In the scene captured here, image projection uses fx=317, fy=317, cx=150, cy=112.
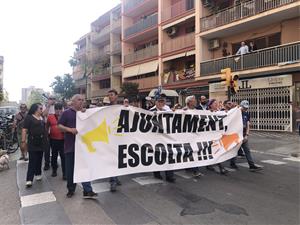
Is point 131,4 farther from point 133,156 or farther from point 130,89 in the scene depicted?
point 133,156

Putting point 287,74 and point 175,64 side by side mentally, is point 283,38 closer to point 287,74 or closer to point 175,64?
point 287,74

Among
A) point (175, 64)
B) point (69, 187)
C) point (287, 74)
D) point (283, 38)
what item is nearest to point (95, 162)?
point (69, 187)

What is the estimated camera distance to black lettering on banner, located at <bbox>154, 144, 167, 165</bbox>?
6.28 meters

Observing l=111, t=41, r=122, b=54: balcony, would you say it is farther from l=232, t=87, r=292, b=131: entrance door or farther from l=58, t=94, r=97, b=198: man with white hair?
l=58, t=94, r=97, b=198: man with white hair

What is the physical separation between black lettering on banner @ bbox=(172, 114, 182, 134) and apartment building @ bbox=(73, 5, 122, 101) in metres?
31.8

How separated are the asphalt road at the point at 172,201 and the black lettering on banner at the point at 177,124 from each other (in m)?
1.07

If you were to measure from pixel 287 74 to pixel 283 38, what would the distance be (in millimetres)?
2668

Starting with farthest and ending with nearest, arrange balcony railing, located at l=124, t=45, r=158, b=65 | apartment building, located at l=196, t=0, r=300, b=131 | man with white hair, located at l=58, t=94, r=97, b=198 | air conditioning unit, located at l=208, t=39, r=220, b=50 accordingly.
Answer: balcony railing, located at l=124, t=45, r=158, b=65 → air conditioning unit, located at l=208, t=39, r=220, b=50 → apartment building, located at l=196, t=0, r=300, b=131 → man with white hair, located at l=58, t=94, r=97, b=198

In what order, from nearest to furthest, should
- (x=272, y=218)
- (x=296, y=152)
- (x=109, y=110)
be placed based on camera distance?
(x=272, y=218) → (x=109, y=110) → (x=296, y=152)

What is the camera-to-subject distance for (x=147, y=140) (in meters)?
6.28

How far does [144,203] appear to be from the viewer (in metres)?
5.17

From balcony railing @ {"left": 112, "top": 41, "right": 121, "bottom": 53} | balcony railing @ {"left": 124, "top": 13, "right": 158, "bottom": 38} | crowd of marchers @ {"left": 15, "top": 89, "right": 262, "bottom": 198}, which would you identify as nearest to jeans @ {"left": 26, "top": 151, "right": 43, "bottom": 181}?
crowd of marchers @ {"left": 15, "top": 89, "right": 262, "bottom": 198}

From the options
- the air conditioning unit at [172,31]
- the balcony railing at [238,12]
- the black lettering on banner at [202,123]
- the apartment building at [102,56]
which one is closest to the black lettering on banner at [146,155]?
the black lettering on banner at [202,123]

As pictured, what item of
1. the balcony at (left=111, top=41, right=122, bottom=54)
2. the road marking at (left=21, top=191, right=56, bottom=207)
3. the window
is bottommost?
the road marking at (left=21, top=191, right=56, bottom=207)
